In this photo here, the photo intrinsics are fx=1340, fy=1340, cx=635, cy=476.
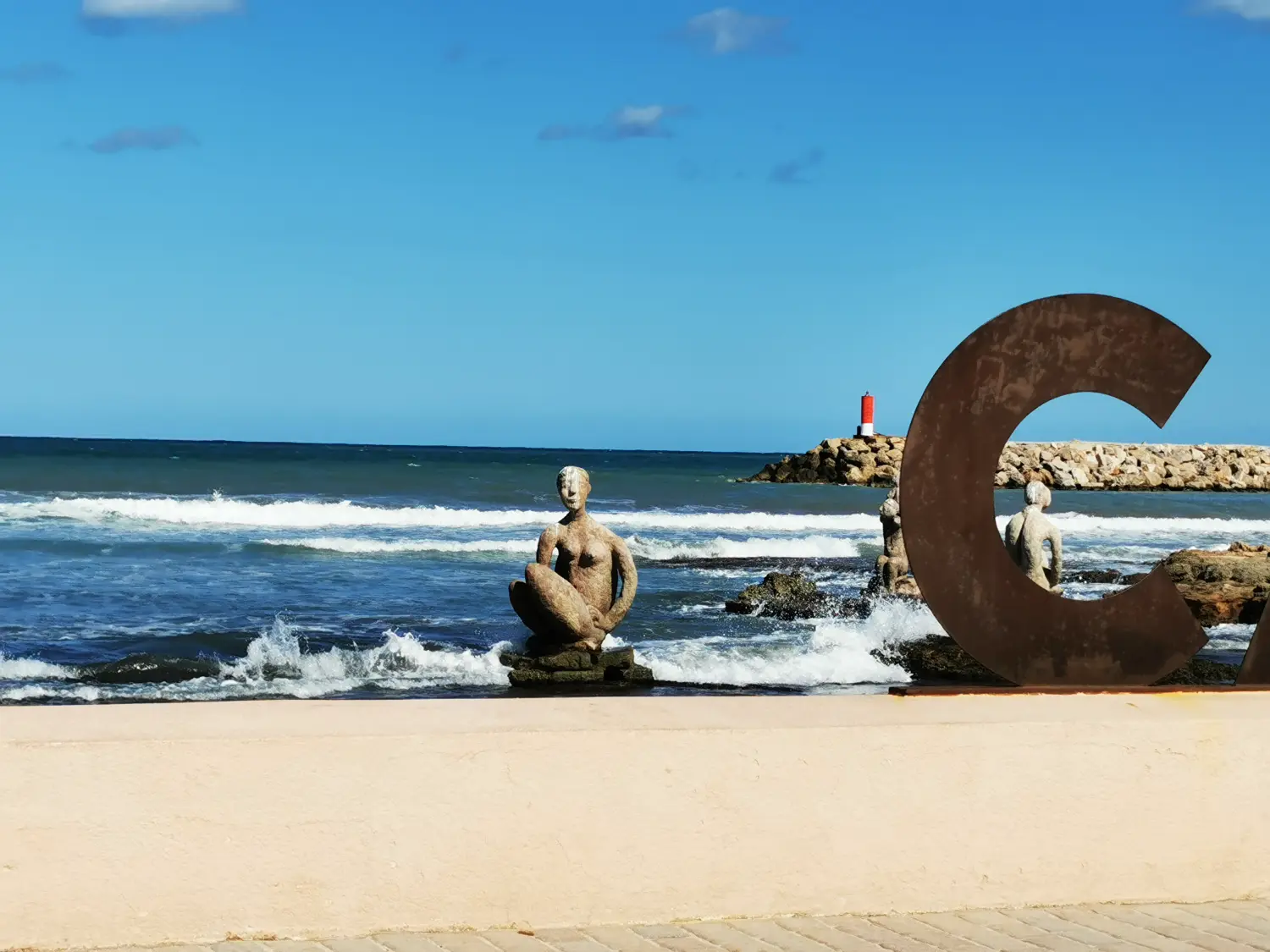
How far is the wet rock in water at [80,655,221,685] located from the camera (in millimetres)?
12078

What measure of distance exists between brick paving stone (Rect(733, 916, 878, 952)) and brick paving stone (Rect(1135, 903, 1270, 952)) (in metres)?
1.00

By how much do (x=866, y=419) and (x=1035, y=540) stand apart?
48.0 metres

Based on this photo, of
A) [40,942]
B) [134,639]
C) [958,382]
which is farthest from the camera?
[134,639]

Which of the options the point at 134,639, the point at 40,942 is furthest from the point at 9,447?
the point at 40,942

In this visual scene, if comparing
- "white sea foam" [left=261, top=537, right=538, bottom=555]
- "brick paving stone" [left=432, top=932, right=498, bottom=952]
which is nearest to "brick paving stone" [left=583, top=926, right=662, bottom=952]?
"brick paving stone" [left=432, top=932, right=498, bottom=952]

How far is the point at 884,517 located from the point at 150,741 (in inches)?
524

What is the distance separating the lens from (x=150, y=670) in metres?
12.3

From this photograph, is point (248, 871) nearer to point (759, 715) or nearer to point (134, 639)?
point (759, 715)

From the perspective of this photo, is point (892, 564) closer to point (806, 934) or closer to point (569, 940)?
point (806, 934)

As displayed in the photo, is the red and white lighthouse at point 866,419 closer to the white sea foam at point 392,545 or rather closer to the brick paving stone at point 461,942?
the white sea foam at point 392,545

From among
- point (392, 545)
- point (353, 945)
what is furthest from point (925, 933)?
point (392, 545)

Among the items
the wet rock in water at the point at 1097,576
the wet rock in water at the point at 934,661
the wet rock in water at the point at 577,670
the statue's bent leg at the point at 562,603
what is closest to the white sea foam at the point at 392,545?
the wet rock in water at the point at 1097,576

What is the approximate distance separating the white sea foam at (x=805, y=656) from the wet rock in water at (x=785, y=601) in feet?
3.33

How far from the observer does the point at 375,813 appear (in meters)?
3.66
